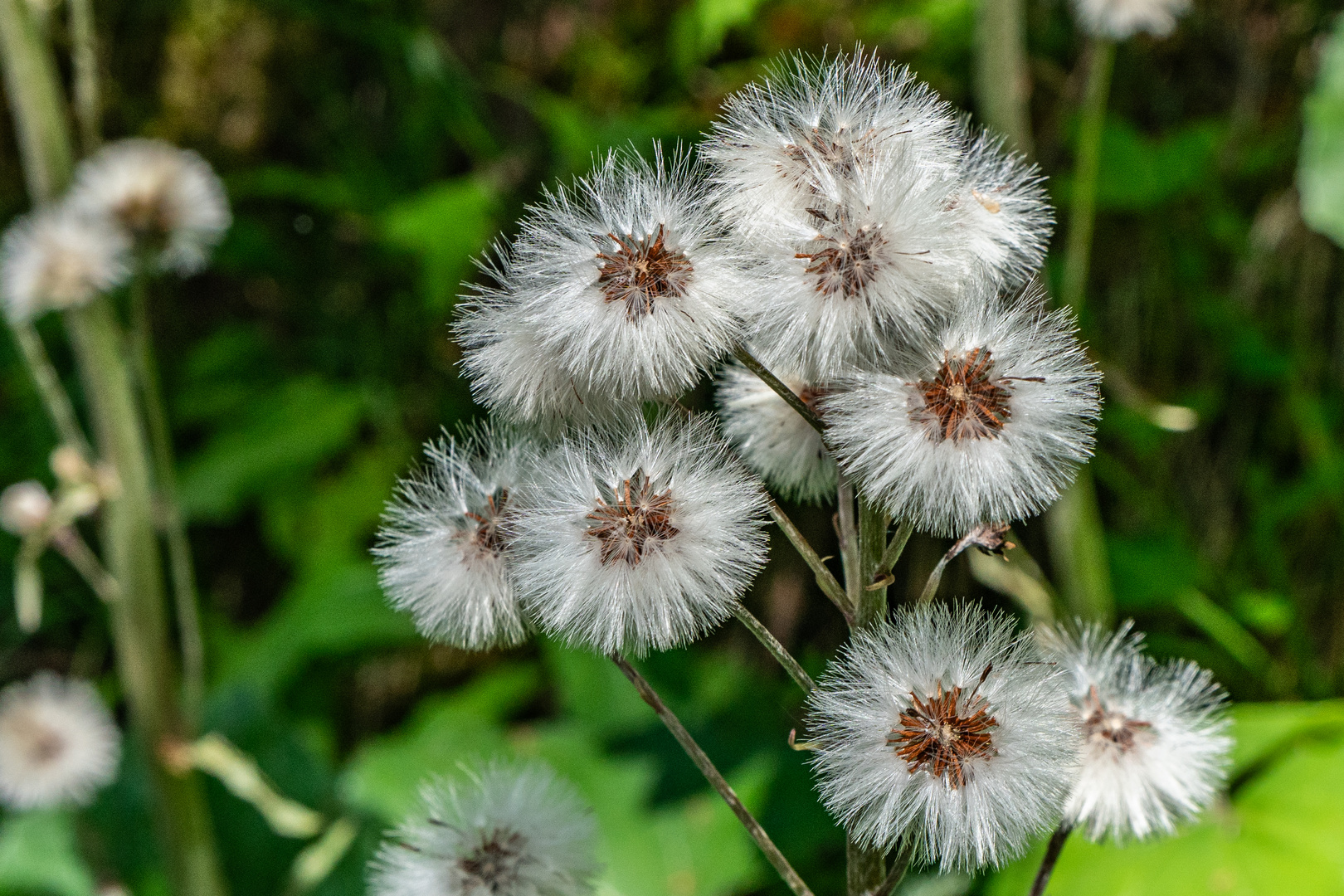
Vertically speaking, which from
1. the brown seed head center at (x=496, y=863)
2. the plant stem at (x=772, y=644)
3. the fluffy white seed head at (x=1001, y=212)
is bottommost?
the brown seed head center at (x=496, y=863)

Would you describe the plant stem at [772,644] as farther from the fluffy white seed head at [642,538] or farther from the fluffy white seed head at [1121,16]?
the fluffy white seed head at [1121,16]

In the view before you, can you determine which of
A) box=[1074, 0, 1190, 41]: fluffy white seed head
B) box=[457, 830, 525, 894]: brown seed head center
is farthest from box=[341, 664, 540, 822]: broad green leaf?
box=[1074, 0, 1190, 41]: fluffy white seed head

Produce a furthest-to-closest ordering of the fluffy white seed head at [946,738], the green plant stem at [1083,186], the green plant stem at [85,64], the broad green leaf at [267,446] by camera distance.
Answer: the broad green leaf at [267,446] → the green plant stem at [1083,186] → the green plant stem at [85,64] → the fluffy white seed head at [946,738]

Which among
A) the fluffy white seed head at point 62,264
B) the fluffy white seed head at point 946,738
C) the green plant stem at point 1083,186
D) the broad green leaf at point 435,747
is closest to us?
the fluffy white seed head at point 946,738

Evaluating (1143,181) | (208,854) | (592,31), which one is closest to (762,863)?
(208,854)

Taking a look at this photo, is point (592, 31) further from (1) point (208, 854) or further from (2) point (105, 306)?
(1) point (208, 854)

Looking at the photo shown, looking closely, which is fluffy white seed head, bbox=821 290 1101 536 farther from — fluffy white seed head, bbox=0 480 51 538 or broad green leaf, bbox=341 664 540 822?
fluffy white seed head, bbox=0 480 51 538

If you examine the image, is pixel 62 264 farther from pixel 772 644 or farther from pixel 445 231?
pixel 772 644

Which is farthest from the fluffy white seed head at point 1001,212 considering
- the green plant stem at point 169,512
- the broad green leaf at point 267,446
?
the broad green leaf at point 267,446
